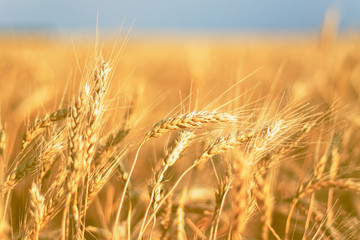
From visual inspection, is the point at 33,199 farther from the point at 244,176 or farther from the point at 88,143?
the point at 244,176

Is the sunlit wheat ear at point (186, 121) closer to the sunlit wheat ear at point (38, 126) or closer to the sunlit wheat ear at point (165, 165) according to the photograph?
the sunlit wheat ear at point (165, 165)

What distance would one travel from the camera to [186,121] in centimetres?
105

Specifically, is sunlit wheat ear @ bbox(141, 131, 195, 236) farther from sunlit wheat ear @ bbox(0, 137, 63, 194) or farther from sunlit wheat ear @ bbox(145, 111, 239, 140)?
sunlit wheat ear @ bbox(0, 137, 63, 194)

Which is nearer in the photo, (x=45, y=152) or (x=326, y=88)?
(x=45, y=152)

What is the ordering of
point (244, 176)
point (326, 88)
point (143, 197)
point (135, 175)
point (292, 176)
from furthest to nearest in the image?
point (326, 88) < point (135, 175) < point (292, 176) < point (143, 197) < point (244, 176)

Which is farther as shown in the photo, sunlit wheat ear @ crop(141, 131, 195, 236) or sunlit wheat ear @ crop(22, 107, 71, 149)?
sunlit wheat ear @ crop(22, 107, 71, 149)

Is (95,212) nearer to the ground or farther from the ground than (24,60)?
nearer to the ground

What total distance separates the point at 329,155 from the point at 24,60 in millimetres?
3232

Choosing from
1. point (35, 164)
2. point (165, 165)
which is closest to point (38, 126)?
point (35, 164)

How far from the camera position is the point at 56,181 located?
108 centimetres

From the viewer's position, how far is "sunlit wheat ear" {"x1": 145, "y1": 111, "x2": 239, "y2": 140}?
1033 mm

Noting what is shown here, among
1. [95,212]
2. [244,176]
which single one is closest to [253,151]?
[244,176]

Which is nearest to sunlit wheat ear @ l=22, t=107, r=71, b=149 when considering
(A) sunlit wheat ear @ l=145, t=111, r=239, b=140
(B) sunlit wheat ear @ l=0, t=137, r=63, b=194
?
(B) sunlit wheat ear @ l=0, t=137, r=63, b=194

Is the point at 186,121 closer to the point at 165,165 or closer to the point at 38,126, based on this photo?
the point at 165,165
